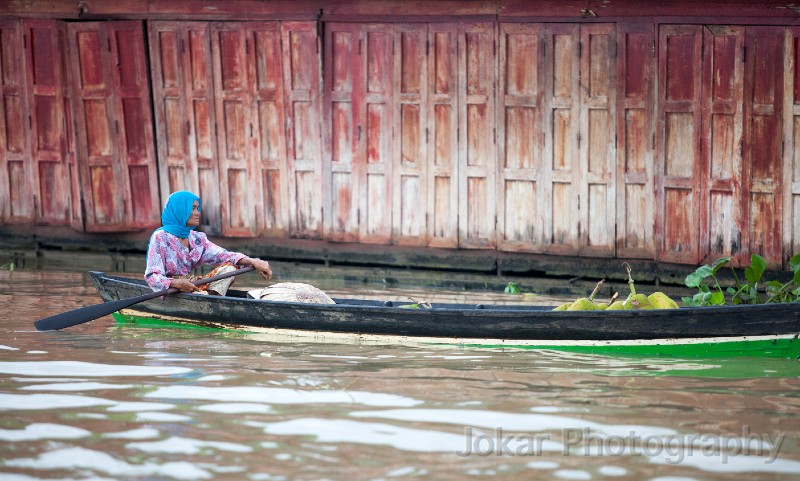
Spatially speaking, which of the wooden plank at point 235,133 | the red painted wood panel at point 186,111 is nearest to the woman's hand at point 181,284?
the wooden plank at point 235,133

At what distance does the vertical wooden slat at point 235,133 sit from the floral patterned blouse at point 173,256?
9.94ft

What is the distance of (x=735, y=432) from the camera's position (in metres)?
6.96

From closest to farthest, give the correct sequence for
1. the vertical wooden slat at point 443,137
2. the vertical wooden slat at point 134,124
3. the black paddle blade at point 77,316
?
the black paddle blade at point 77,316
the vertical wooden slat at point 443,137
the vertical wooden slat at point 134,124

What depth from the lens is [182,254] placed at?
9922mm

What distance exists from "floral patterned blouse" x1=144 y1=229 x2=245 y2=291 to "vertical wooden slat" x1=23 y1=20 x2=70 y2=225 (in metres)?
4.29

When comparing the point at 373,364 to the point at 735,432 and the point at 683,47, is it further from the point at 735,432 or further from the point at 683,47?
the point at 683,47

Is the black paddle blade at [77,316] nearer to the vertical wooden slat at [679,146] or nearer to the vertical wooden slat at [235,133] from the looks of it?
the vertical wooden slat at [235,133]

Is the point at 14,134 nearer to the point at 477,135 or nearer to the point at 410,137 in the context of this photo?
the point at 410,137

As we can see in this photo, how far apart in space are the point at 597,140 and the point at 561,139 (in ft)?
1.23

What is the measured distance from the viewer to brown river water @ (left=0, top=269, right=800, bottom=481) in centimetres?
646

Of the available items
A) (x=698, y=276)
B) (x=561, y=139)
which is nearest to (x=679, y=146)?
(x=561, y=139)

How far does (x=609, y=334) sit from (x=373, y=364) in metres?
1.79

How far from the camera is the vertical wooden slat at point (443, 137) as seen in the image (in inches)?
479

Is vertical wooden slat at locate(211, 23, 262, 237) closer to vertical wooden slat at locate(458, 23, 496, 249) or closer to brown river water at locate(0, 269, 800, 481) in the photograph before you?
vertical wooden slat at locate(458, 23, 496, 249)
